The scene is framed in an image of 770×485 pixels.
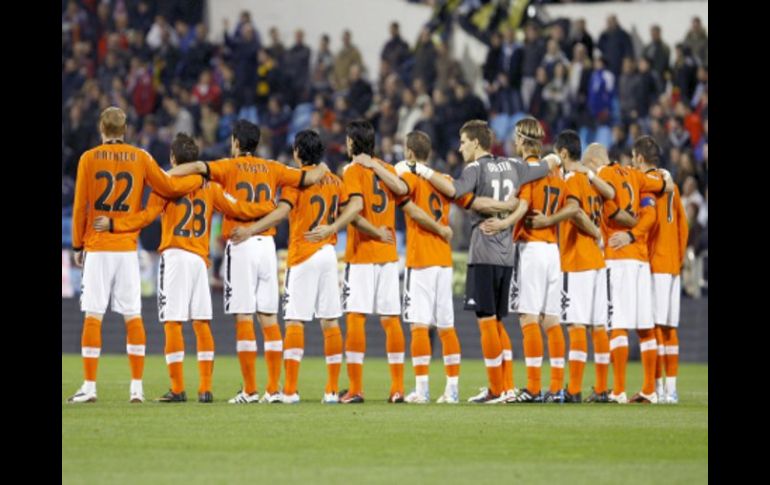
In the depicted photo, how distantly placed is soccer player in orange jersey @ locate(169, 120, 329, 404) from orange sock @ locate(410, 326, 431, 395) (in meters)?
1.24

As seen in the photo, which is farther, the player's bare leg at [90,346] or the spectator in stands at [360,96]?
the spectator in stands at [360,96]

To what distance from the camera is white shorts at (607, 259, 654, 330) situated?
49.1 feet

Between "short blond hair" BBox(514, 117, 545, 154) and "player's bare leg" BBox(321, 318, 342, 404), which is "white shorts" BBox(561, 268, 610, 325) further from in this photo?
"player's bare leg" BBox(321, 318, 342, 404)

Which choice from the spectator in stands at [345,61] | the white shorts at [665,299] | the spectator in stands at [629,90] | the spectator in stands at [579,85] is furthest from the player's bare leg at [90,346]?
the spectator in stands at [345,61]

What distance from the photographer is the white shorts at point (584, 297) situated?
14500mm

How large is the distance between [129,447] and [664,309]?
683 centimetres

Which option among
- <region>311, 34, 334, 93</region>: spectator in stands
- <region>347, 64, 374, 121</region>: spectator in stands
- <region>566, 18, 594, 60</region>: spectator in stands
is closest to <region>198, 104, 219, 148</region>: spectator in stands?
<region>311, 34, 334, 93</region>: spectator in stands

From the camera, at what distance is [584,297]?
14.6m

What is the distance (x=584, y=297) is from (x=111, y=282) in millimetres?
4392

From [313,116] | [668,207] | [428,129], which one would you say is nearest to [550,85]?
[428,129]

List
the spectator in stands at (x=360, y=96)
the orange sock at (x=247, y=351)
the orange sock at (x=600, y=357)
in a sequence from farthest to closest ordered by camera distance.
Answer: the spectator in stands at (x=360, y=96) → the orange sock at (x=600, y=357) → the orange sock at (x=247, y=351)

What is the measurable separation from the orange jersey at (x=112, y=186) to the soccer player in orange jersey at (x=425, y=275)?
200 centimetres

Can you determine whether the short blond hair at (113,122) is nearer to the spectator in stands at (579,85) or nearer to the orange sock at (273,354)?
the orange sock at (273,354)

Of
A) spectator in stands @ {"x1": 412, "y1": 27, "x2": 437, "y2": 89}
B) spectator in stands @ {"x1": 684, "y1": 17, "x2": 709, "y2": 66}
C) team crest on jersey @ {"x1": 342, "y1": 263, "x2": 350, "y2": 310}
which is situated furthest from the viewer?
spectator in stands @ {"x1": 412, "y1": 27, "x2": 437, "y2": 89}
